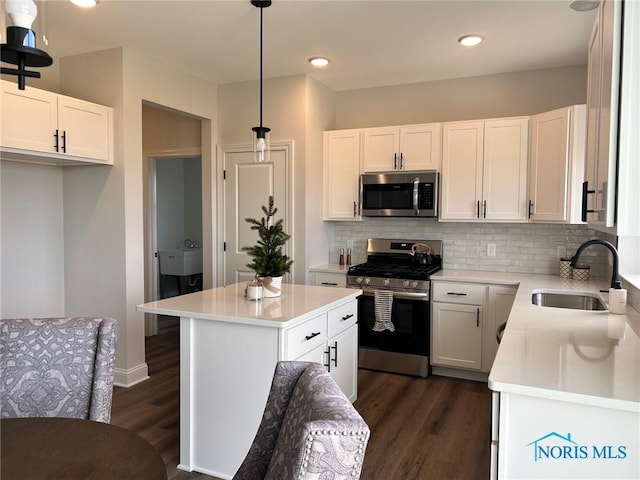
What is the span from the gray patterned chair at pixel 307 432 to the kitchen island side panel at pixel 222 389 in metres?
0.89

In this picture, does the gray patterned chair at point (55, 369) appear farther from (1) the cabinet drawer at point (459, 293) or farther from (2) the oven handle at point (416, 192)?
(2) the oven handle at point (416, 192)

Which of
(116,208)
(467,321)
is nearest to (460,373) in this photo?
(467,321)

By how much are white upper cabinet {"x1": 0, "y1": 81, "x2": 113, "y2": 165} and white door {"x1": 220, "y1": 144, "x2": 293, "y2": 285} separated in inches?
49.6

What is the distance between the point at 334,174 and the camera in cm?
459

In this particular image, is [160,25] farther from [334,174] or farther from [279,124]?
[334,174]

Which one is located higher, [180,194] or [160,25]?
[160,25]

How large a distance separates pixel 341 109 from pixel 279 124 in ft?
2.64

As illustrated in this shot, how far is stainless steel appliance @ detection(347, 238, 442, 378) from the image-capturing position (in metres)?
3.97

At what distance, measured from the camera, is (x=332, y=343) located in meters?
2.87

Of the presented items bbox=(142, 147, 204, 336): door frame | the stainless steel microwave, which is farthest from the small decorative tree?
bbox=(142, 147, 204, 336): door frame

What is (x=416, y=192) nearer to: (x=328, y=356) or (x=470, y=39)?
(x=470, y=39)

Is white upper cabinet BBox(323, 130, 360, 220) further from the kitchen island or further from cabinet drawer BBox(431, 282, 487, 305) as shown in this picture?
the kitchen island

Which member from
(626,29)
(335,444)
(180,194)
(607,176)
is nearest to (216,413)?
(335,444)

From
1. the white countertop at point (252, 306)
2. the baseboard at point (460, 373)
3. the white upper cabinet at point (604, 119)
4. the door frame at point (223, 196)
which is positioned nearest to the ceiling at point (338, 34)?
the door frame at point (223, 196)
